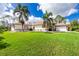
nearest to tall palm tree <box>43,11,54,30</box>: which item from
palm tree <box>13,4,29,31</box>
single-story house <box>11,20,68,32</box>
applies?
single-story house <box>11,20,68,32</box>

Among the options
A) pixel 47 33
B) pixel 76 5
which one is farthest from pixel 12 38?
pixel 76 5

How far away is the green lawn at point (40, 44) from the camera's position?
1792 mm

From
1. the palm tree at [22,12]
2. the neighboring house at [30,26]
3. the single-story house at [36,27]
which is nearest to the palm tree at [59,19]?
the single-story house at [36,27]

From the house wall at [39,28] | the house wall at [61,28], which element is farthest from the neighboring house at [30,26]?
the house wall at [61,28]

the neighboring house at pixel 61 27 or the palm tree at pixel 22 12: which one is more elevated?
the palm tree at pixel 22 12

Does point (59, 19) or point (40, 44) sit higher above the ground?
point (59, 19)

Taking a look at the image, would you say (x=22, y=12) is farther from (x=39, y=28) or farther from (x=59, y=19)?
(x=59, y=19)

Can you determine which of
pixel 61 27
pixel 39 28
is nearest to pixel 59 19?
pixel 61 27

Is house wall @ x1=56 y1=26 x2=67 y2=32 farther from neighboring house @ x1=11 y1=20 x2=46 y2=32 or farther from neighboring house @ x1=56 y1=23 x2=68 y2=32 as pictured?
neighboring house @ x1=11 y1=20 x2=46 y2=32

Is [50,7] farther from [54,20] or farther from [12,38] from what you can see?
[12,38]

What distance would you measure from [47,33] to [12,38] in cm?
34

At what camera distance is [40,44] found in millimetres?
1811

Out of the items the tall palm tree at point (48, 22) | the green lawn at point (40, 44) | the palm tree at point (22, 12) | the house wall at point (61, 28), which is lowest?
the green lawn at point (40, 44)

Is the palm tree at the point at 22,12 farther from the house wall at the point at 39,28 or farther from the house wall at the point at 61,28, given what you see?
the house wall at the point at 61,28
